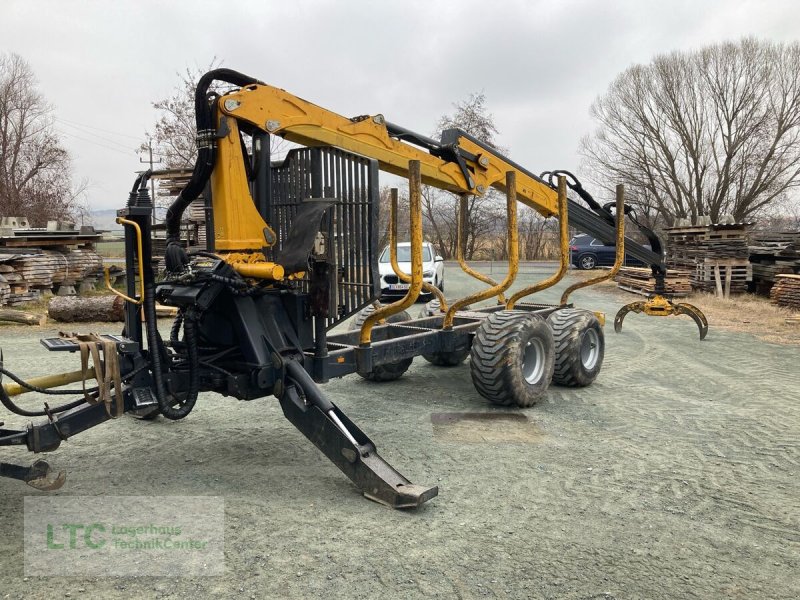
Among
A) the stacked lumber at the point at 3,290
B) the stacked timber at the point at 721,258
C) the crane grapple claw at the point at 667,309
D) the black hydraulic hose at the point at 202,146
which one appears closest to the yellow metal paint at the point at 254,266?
the black hydraulic hose at the point at 202,146

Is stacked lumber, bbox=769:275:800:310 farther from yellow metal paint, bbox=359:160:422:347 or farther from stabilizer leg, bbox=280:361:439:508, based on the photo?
stabilizer leg, bbox=280:361:439:508

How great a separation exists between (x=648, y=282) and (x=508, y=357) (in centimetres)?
1373

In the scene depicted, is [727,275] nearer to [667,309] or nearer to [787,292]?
[787,292]

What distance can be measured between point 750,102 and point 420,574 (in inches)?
1017

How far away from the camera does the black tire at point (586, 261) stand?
84.1 ft

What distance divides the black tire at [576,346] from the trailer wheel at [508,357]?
546mm

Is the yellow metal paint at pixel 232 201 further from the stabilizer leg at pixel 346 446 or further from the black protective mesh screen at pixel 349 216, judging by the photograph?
the stabilizer leg at pixel 346 446

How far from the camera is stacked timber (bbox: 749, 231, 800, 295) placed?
51.4ft

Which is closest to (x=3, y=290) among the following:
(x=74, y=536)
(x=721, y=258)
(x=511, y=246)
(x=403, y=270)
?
(x=403, y=270)

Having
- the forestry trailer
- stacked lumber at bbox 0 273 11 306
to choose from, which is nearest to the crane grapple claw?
the forestry trailer

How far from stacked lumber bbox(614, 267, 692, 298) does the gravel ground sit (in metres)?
10.5

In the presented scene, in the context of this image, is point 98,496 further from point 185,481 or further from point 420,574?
point 420,574

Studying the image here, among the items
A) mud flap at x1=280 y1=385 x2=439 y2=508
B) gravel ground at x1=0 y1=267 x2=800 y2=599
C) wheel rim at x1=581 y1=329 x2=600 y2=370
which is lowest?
gravel ground at x1=0 y1=267 x2=800 y2=599

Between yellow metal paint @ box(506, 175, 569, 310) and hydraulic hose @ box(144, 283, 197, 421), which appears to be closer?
hydraulic hose @ box(144, 283, 197, 421)
